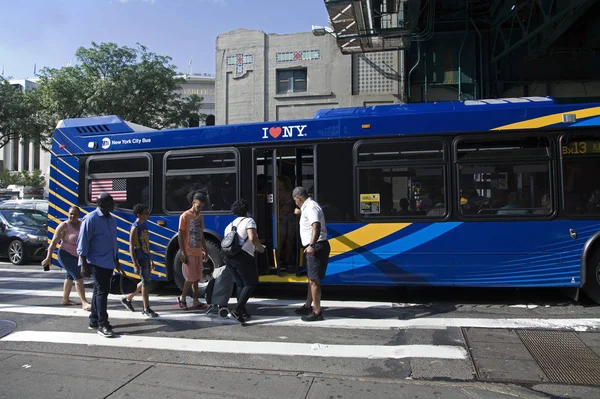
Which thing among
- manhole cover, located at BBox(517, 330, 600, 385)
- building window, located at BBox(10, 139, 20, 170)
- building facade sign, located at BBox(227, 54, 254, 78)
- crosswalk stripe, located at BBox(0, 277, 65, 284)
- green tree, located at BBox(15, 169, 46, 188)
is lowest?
manhole cover, located at BBox(517, 330, 600, 385)

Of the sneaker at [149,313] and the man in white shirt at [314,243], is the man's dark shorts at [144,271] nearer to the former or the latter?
the sneaker at [149,313]

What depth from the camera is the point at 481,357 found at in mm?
4504

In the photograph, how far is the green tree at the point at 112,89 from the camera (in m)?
20.3

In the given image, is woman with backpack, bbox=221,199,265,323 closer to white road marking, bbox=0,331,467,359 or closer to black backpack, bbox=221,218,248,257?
black backpack, bbox=221,218,248,257

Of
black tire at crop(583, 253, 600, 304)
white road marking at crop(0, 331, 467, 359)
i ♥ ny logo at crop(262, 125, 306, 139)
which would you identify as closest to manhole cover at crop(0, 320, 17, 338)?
white road marking at crop(0, 331, 467, 359)

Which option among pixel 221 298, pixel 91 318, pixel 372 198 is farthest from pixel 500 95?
pixel 91 318

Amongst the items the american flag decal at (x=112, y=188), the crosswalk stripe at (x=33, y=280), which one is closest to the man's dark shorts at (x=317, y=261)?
the american flag decal at (x=112, y=188)

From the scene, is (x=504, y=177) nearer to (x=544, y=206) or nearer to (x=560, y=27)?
(x=544, y=206)

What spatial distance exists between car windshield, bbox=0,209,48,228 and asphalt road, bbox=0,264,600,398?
597cm

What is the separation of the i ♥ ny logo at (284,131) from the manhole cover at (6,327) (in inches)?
180

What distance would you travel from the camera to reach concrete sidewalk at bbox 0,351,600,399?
146 inches

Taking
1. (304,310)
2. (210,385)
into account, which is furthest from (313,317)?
(210,385)

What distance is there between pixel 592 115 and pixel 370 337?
15.0ft

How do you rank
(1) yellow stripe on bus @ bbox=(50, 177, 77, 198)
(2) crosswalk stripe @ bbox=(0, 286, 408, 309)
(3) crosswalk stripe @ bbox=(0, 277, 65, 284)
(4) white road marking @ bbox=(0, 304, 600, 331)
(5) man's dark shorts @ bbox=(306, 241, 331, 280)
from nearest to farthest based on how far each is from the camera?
1. (4) white road marking @ bbox=(0, 304, 600, 331)
2. (5) man's dark shorts @ bbox=(306, 241, 331, 280)
3. (2) crosswalk stripe @ bbox=(0, 286, 408, 309)
4. (1) yellow stripe on bus @ bbox=(50, 177, 77, 198)
5. (3) crosswalk stripe @ bbox=(0, 277, 65, 284)
